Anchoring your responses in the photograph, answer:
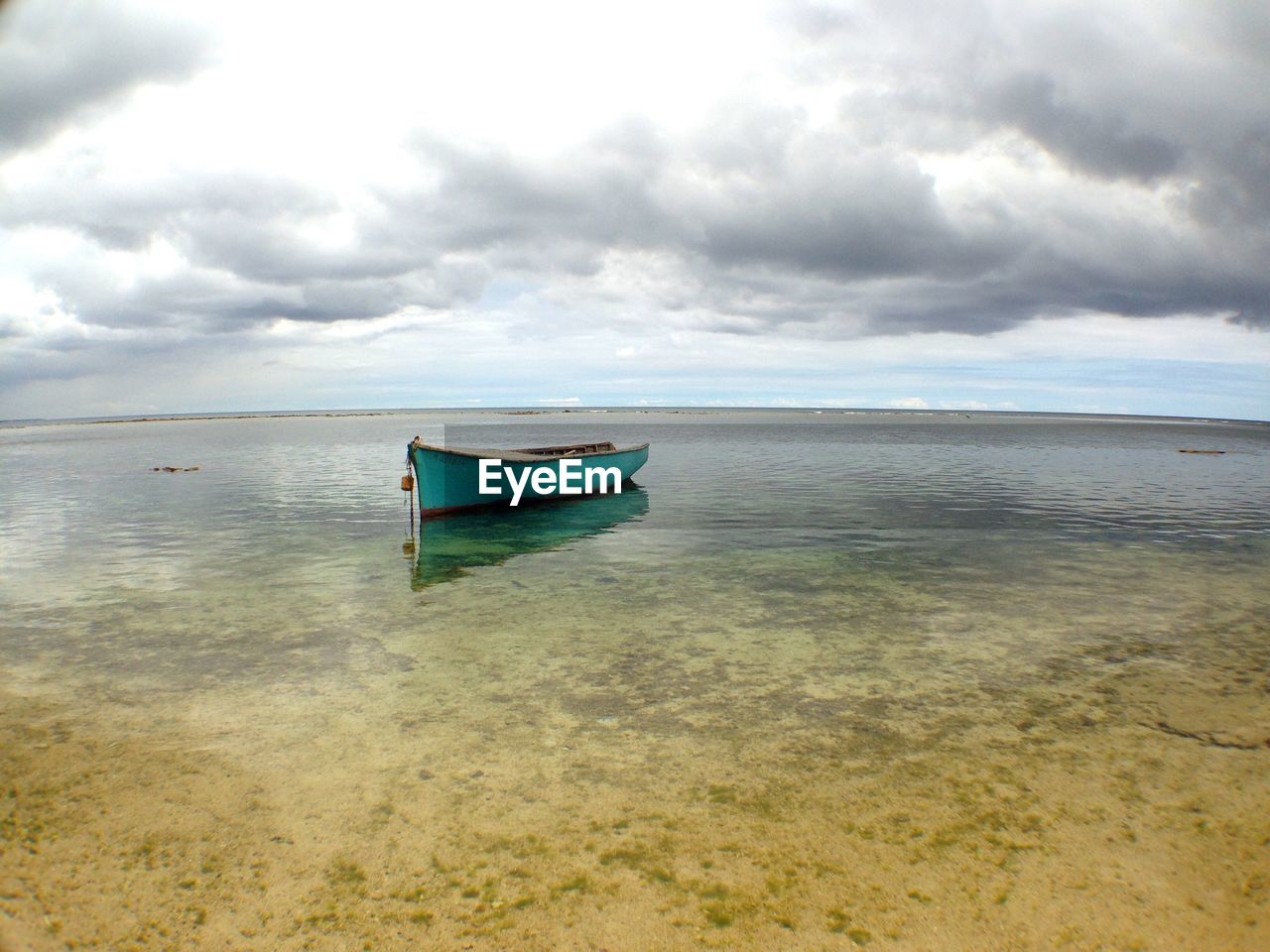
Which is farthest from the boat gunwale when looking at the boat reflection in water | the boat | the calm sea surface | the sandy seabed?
the sandy seabed

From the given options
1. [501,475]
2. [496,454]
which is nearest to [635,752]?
[501,475]

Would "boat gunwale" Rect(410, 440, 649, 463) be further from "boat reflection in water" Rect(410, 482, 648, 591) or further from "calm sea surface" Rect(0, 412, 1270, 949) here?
"calm sea surface" Rect(0, 412, 1270, 949)

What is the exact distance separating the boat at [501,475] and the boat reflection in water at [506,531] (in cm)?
45

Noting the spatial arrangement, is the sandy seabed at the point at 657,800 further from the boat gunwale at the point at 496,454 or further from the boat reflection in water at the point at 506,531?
the boat gunwale at the point at 496,454

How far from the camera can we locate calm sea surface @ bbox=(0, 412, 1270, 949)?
459 cm

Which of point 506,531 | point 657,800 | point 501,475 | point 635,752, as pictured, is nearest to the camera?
point 657,800

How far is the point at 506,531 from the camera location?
21.8 m

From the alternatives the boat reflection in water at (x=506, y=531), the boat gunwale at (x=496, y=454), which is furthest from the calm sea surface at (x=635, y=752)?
the boat gunwale at (x=496, y=454)

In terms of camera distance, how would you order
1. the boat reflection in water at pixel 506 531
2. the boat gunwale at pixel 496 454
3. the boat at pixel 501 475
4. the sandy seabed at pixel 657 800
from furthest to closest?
1. the boat at pixel 501 475
2. the boat gunwale at pixel 496 454
3. the boat reflection in water at pixel 506 531
4. the sandy seabed at pixel 657 800

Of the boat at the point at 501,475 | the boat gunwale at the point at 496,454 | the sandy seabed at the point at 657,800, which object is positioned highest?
the boat gunwale at the point at 496,454

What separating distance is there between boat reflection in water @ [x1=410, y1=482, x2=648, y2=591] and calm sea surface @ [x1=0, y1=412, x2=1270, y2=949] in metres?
0.56

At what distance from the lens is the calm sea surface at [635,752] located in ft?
15.1

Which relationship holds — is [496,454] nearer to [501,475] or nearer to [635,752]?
[501,475]

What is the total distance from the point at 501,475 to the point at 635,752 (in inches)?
739
